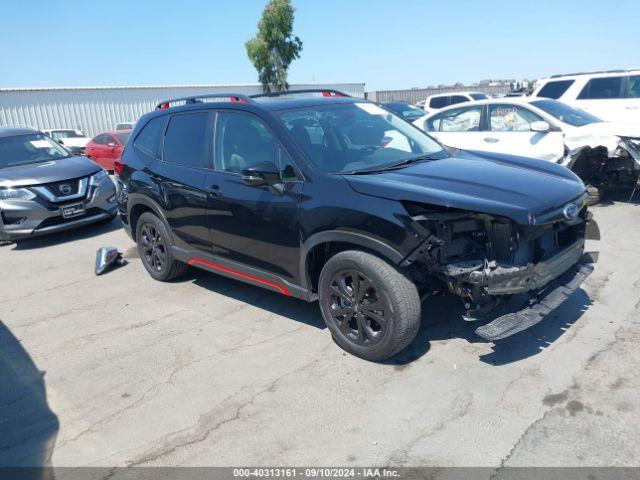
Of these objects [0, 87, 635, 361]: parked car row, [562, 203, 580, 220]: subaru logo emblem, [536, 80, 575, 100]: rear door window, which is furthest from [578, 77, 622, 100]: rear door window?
[562, 203, 580, 220]: subaru logo emblem

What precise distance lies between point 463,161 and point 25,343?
415 cm

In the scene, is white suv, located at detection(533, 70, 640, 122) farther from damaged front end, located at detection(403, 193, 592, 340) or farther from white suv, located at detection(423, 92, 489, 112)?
damaged front end, located at detection(403, 193, 592, 340)

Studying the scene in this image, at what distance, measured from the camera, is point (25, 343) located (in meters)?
4.55

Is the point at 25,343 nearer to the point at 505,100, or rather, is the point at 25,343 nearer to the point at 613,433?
the point at 613,433

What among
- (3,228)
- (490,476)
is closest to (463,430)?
(490,476)

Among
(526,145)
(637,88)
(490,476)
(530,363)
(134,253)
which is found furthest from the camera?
(637,88)

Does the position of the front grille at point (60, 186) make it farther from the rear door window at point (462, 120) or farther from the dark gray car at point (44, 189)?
the rear door window at point (462, 120)

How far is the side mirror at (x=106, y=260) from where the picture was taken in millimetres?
6371

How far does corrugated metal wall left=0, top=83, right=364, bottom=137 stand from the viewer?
27.1m

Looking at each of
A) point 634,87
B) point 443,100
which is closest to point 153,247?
point 634,87

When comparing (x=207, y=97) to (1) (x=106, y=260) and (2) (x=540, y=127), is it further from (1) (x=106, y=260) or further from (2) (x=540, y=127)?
(2) (x=540, y=127)

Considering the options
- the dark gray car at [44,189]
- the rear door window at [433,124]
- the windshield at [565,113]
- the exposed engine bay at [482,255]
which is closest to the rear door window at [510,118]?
the windshield at [565,113]

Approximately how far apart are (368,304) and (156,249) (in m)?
3.06

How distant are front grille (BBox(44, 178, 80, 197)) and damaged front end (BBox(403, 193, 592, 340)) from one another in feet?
20.9
